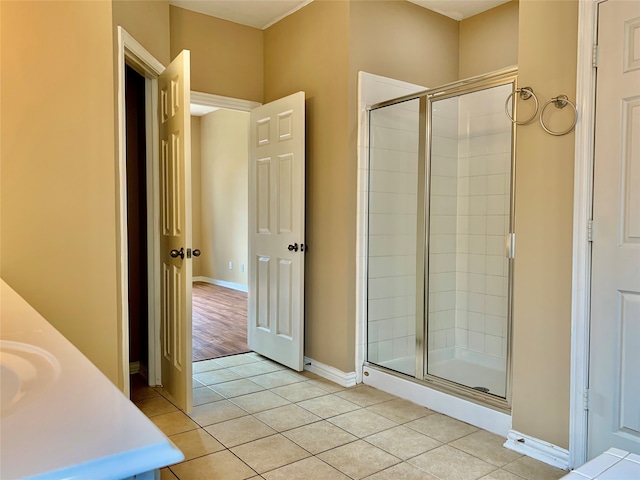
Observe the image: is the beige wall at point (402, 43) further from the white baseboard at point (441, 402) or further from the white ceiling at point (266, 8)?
the white baseboard at point (441, 402)

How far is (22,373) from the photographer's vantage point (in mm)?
853

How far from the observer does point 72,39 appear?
2346 mm

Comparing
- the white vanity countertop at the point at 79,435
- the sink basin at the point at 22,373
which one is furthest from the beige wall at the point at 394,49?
the white vanity countertop at the point at 79,435

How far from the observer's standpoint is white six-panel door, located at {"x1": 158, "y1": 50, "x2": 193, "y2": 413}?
110 inches

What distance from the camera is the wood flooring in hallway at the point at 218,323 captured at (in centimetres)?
430

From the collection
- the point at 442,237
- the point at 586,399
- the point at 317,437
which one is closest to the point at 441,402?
the point at 317,437

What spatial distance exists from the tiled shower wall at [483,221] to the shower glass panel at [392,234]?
514mm

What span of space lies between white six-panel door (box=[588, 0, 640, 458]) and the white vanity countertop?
6.61 ft

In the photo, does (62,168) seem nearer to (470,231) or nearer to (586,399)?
(586,399)

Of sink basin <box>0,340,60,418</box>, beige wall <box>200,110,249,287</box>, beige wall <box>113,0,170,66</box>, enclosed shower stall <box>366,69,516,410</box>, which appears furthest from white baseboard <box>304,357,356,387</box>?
beige wall <box>200,110,249,287</box>

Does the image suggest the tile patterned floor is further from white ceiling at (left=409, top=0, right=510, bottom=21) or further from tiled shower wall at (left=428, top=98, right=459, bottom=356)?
white ceiling at (left=409, top=0, right=510, bottom=21)

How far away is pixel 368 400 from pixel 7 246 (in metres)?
2.22

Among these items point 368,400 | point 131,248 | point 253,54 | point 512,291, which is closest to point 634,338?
point 512,291

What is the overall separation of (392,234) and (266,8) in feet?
6.62
